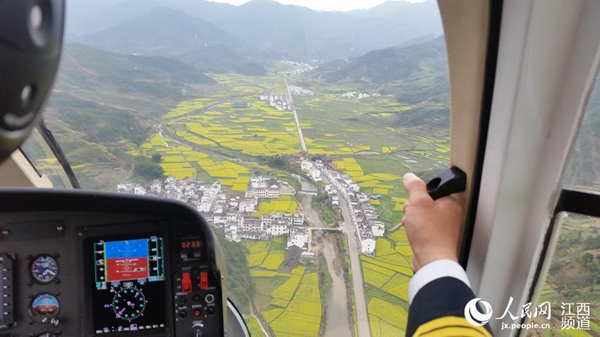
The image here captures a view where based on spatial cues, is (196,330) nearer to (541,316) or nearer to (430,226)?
(430,226)

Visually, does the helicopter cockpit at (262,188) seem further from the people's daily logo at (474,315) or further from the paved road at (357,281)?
the people's daily logo at (474,315)

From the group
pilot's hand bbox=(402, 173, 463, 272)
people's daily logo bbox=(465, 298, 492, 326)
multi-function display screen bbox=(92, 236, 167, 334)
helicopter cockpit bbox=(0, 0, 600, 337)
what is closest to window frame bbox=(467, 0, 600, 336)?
helicopter cockpit bbox=(0, 0, 600, 337)

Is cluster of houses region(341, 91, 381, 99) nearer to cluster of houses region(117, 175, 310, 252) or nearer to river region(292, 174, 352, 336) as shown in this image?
cluster of houses region(117, 175, 310, 252)

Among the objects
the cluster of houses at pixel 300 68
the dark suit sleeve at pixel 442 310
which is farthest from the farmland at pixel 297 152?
the dark suit sleeve at pixel 442 310

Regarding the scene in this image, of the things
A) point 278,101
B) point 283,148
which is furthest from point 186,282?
point 278,101

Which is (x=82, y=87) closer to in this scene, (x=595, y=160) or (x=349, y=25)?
(x=349, y=25)

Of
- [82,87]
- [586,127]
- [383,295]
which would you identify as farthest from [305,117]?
[586,127]
